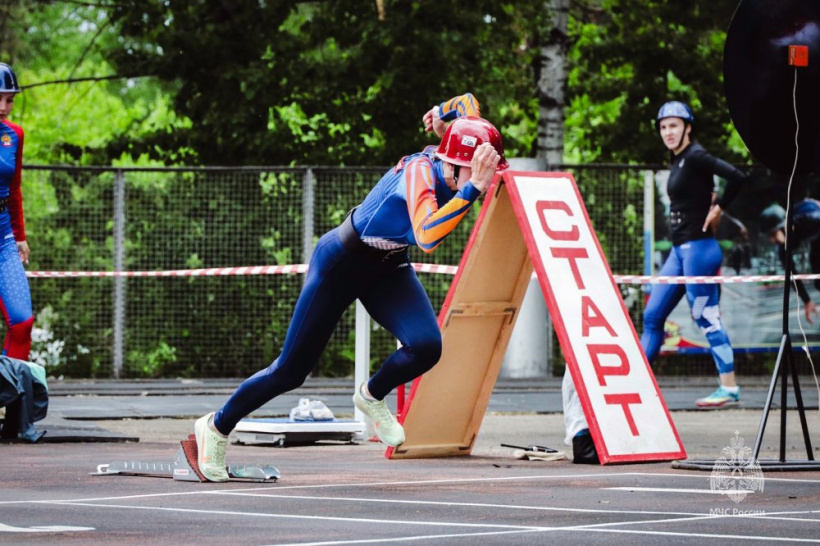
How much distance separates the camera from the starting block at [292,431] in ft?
35.2

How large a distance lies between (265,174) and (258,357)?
2110 mm

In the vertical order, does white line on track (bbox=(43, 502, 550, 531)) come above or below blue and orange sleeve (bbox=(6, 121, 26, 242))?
below

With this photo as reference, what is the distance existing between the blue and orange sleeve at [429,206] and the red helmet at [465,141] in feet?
0.47

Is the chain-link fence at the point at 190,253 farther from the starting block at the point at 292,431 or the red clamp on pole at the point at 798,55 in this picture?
the red clamp on pole at the point at 798,55

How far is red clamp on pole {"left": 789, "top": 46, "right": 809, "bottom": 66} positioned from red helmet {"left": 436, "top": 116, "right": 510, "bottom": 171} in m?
2.05

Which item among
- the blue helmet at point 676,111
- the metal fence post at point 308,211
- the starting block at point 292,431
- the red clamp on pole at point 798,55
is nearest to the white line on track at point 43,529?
the starting block at point 292,431

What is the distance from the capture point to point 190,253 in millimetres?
17500

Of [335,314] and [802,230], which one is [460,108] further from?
[802,230]

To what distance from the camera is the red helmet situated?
297 inches

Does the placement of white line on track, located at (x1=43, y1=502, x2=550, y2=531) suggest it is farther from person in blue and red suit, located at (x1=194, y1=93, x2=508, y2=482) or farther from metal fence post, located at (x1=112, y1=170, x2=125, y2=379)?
metal fence post, located at (x1=112, y1=170, x2=125, y2=379)

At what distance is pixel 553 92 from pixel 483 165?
508 inches

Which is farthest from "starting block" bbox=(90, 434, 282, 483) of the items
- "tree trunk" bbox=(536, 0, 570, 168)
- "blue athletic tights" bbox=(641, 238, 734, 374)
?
"tree trunk" bbox=(536, 0, 570, 168)

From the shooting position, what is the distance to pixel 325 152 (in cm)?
1998
